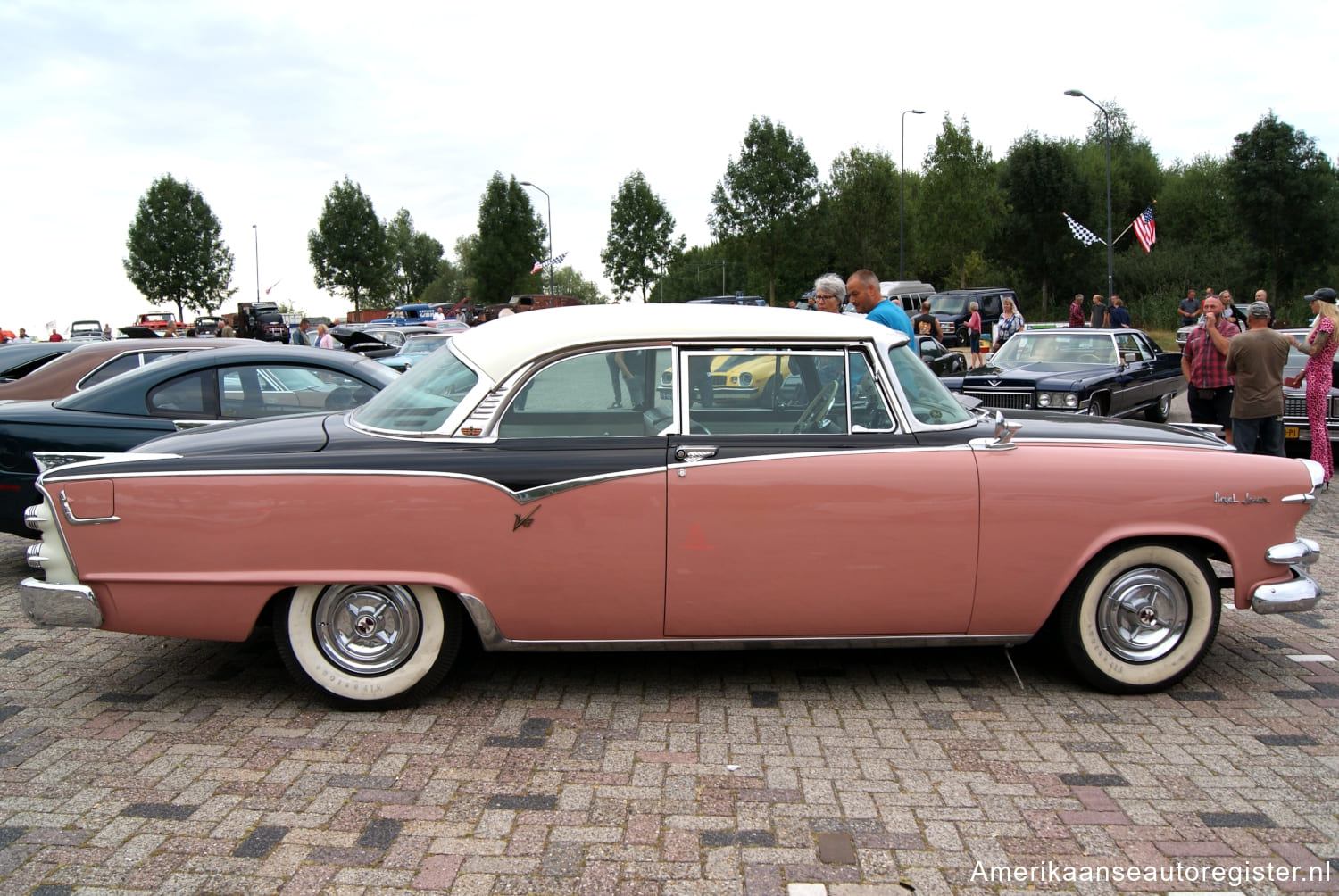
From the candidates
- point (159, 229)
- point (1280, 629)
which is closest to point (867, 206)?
point (159, 229)

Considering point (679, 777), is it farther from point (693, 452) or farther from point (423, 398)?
point (423, 398)

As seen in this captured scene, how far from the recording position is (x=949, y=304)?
3362cm

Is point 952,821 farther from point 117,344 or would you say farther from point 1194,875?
point 117,344

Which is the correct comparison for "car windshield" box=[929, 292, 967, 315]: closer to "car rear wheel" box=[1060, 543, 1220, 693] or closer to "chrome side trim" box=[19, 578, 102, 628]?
"car rear wheel" box=[1060, 543, 1220, 693]

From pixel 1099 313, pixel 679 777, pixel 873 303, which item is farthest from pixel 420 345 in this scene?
pixel 1099 313

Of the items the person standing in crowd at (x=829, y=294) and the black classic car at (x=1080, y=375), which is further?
the black classic car at (x=1080, y=375)

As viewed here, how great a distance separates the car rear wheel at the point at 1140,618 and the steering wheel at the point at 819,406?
1.29 meters

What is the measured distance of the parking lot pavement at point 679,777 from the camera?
296cm

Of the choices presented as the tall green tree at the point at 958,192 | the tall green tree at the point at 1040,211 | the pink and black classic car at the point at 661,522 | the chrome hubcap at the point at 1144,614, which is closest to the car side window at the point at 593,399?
the pink and black classic car at the point at 661,522

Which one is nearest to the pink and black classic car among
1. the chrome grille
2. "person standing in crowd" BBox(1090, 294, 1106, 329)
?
the chrome grille

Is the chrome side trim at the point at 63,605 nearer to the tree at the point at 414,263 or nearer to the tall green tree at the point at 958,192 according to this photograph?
the tall green tree at the point at 958,192

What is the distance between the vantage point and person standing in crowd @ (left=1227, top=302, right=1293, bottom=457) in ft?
27.9

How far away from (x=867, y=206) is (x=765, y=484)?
58517mm

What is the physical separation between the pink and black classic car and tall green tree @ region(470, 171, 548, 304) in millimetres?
69486
